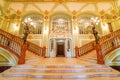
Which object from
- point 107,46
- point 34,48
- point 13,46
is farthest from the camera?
point 34,48

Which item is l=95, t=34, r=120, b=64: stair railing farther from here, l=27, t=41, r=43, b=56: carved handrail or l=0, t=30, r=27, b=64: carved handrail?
l=27, t=41, r=43, b=56: carved handrail

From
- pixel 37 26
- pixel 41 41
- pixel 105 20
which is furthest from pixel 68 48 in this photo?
pixel 105 20

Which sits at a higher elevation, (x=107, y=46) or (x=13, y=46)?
(x=13, y=46)

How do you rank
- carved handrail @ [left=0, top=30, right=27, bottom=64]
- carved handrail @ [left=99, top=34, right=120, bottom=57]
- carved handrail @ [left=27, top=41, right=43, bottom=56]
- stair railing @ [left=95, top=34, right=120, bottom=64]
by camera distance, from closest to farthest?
carved handrail @ [left=0, top=30, right=27, bottom=64] → stair railing @ [left=95, top=34, right=120, bottom=64] → carved handrail @ [left=99, top=34, right=120, bottom=57] → carved handrail @ [left=27, top=41, right=43, bottom=56]

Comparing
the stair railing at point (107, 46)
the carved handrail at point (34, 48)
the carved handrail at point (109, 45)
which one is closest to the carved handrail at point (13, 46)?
the carved handrail at point (34, 48)

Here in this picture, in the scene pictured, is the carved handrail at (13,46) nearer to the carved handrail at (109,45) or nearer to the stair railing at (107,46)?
the stair railing at (107,46)

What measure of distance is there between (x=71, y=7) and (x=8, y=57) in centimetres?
852

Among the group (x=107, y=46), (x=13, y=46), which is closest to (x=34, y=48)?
(x=13, y=46)

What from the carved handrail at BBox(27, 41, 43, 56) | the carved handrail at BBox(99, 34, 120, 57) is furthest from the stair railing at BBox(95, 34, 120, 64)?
the carved handrail at BBox(27, 41, 43, 56)

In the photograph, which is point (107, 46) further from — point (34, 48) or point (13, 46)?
point (34, 48)

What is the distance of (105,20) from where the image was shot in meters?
11.6

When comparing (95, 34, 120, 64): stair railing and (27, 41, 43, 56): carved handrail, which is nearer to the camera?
(95, 34, 120, 64): stair railing

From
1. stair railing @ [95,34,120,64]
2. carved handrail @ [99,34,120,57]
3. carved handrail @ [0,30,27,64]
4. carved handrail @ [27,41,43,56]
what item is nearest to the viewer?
carved handrail @ [0,30,27,64]

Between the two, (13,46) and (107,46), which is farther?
(107,46)
